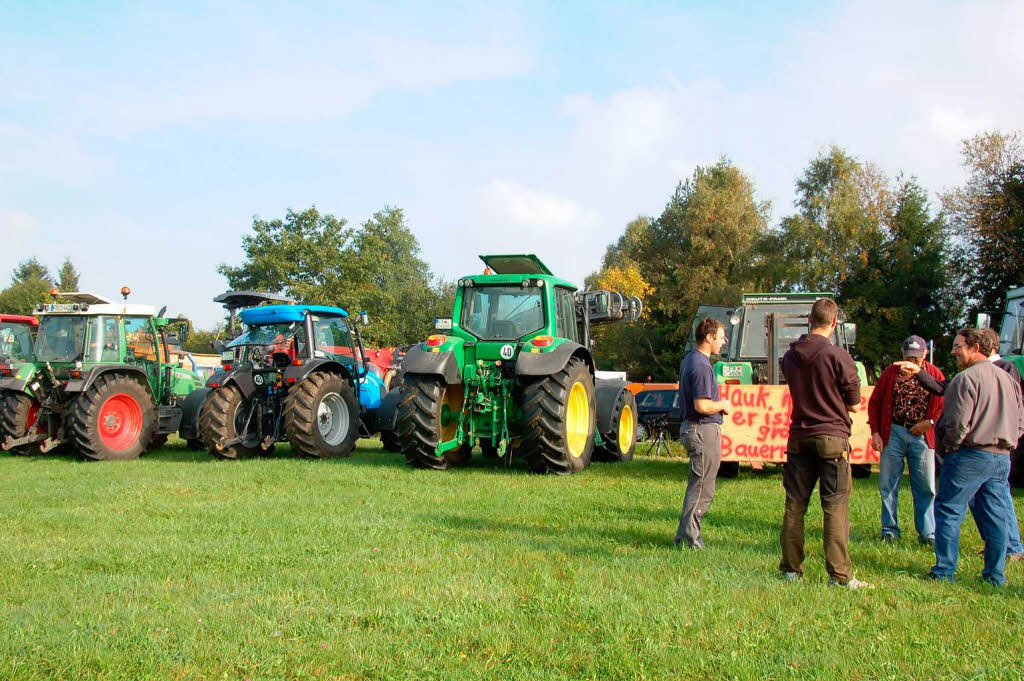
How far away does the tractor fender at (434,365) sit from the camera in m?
10.1

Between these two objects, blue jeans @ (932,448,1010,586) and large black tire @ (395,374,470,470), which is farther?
large black tire @ (395,374,470,470)

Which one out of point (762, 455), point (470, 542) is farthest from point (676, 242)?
point (470, 542)

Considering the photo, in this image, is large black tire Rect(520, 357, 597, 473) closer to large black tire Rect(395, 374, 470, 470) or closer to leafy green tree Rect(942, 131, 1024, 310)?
large black tire Rect(395, 374, 470, 470)

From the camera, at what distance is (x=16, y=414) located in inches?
486

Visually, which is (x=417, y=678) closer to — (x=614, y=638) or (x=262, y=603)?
(x=614, y=638)

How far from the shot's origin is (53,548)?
6.00 m

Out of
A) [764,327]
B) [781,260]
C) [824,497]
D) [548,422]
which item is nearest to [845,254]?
[781,260]

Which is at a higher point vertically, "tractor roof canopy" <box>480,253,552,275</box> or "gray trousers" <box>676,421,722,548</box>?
"tractor roof canopy" <box>480,253,552,275</box>

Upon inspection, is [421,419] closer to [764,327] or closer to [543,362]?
[543,362]

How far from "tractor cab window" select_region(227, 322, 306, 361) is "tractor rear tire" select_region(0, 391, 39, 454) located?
2.92 m

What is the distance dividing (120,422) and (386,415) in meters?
3.93

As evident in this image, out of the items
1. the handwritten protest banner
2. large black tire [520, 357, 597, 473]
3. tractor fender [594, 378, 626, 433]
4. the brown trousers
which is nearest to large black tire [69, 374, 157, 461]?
large black tire [520, 357, 597, 473]

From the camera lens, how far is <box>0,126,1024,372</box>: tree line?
91.5 feet

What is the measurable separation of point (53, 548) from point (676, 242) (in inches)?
1417
